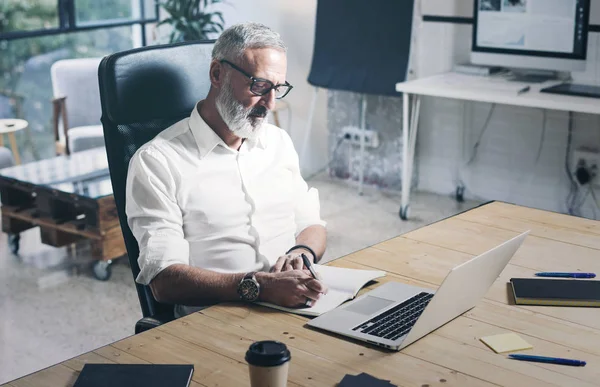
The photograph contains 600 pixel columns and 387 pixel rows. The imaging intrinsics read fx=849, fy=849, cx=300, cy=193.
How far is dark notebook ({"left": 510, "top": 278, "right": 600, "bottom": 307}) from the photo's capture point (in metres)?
1.65

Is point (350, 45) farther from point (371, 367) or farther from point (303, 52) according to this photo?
point (371, 367)

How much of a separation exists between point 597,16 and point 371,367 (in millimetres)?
3151

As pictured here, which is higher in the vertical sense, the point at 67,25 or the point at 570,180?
the point at 67,25

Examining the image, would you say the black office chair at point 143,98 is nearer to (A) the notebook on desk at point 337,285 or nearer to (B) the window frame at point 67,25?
(A) the notebook on desk at point 337,285

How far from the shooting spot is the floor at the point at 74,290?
301 centimetres

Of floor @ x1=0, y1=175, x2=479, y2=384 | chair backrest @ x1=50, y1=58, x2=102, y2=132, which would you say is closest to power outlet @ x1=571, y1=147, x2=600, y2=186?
floor @ x1=0, y1=175, x2=479, y2=384

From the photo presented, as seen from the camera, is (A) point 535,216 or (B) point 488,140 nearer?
(A) point 535,216

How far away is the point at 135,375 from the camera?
1337 millimetres

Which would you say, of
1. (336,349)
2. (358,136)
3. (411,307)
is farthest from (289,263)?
(358,136)

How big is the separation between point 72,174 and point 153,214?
216 centimetres

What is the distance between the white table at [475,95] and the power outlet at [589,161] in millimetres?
259

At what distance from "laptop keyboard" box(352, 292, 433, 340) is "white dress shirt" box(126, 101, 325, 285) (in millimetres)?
519

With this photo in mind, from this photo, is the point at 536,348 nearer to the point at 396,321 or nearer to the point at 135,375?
the point at 396,321

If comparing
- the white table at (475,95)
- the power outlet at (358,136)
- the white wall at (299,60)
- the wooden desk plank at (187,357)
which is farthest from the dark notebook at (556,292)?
the white wall at (299,60)
